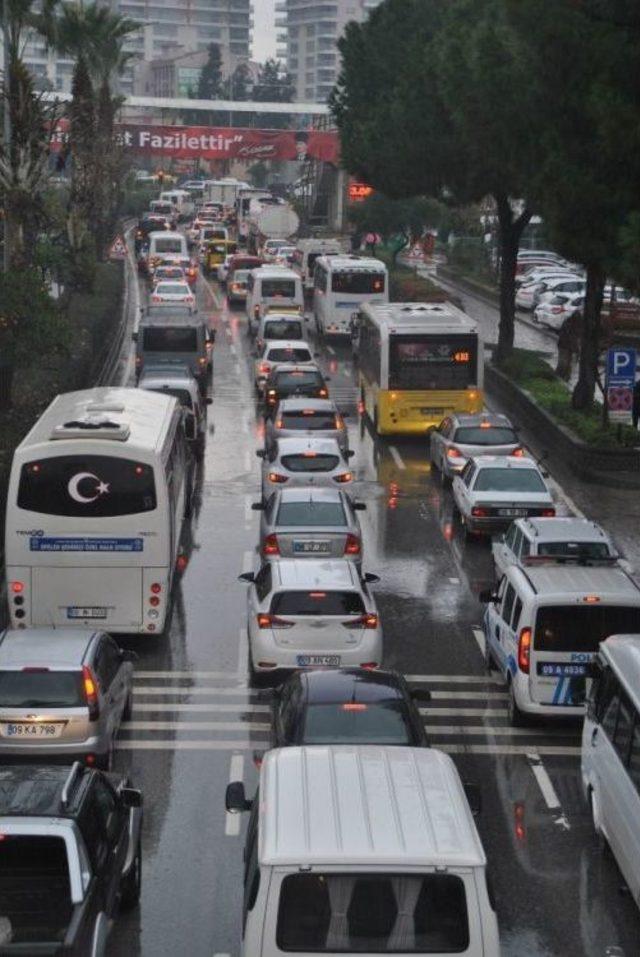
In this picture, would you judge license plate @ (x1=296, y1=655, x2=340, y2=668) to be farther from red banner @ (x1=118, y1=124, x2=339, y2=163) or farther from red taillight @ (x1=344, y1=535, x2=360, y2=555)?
red banner @ (x1=118, y1=124, x2=339, y2=163)

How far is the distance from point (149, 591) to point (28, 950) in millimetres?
11720

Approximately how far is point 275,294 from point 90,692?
148 feet

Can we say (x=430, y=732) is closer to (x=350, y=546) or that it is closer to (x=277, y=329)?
Answer: (x=350, y=546)

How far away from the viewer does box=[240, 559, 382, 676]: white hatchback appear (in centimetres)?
2023

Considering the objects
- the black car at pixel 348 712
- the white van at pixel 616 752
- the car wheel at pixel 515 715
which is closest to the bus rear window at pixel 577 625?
the car wheel at pixel 515 715

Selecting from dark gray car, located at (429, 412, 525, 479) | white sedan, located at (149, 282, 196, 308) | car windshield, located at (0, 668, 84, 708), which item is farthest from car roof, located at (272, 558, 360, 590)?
white sedan, located at (149, 282, 196, 308)

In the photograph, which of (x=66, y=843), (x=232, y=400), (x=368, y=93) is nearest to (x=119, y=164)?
(x=368, y=93)

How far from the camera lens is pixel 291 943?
1041 cm

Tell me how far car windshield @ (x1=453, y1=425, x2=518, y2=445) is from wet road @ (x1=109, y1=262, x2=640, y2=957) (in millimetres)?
1261

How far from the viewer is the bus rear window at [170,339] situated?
45.9 m

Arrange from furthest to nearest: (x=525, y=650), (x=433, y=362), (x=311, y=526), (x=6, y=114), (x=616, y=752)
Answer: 1. (x=6, y=114)
2. (x=433, y=362)
3. (x=311, y=526)
4. (x=525, y=650)
5. (x=616, y=752)

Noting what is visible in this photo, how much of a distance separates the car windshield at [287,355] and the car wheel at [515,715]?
90.7 ft

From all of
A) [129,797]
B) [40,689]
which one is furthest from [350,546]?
[129,797]

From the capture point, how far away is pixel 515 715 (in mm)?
19750
